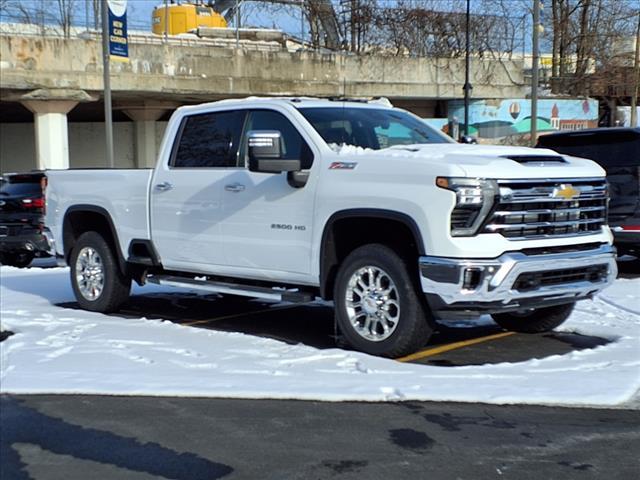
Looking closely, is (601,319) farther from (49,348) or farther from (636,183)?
(49,348)

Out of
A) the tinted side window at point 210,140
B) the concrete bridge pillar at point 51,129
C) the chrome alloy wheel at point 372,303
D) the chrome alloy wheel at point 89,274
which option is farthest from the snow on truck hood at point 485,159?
the concrete bridge pillar at point 51,129

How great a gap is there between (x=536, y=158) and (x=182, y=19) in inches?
1154

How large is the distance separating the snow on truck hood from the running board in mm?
1270

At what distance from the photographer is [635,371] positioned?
6402 mm

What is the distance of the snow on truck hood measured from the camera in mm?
6291

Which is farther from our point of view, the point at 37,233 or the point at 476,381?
the point at 37,233

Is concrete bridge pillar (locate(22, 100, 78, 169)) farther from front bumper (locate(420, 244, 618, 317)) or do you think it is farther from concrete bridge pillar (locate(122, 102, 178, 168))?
front bumper (locate(420, 244, 618, 317))

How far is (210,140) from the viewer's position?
8.33 metres

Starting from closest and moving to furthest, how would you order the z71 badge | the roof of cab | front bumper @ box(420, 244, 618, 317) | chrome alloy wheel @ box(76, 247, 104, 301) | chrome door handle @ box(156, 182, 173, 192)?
front bumper @ box(420, 244, 618, 317) → the z71 badge → the roof of cab → chrome door handle @ box(156, 182, 173, 192) → chrome alloy wheel @ box(76, 247, 104, 301)

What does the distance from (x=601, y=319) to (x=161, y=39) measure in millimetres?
22371

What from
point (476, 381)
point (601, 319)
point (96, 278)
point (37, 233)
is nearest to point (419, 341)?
point (476, 381)

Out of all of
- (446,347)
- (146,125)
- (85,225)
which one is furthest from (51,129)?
(446,347)

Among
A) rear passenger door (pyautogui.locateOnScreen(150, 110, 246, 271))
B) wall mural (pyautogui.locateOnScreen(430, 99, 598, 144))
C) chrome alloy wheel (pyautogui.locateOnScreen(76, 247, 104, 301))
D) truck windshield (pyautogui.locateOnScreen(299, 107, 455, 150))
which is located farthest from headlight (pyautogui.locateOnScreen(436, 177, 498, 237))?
wall mural (pyautogui.locateOnScreen(430, 99, 598, 144))

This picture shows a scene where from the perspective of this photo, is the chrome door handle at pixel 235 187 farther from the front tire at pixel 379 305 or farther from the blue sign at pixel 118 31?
the blue sign at pixel 118 31
